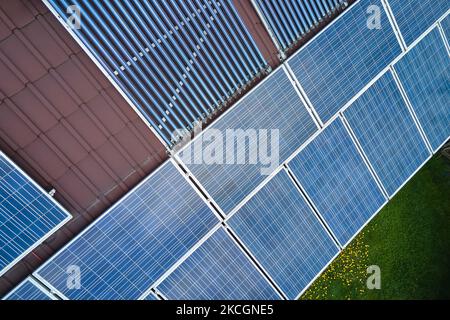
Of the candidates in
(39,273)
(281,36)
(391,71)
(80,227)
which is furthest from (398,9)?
(39,273)

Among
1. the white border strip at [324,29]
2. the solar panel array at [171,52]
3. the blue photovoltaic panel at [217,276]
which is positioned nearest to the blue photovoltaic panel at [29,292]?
the blue photovoltaic panel at [217,276]

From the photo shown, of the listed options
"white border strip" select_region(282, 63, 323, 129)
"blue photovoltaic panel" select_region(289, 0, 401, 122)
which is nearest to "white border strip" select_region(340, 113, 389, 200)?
"blue photovoltaic panel" select_region(289, 0, 401, 122)

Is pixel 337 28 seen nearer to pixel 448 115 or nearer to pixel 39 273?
pixel 448 115

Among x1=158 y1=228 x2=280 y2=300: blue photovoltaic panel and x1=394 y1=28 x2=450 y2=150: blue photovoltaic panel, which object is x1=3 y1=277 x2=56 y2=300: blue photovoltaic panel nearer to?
x1=158 y1=228 x2=280 y2=300: blue photovoltaic panel

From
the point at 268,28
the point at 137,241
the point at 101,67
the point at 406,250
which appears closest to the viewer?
the point at 101,67

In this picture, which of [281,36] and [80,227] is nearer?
[80,227]

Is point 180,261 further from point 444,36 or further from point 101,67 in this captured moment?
point 444,36

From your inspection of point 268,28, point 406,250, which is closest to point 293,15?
point 268,28

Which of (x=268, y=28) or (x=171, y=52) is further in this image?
(x=268, y=28)
